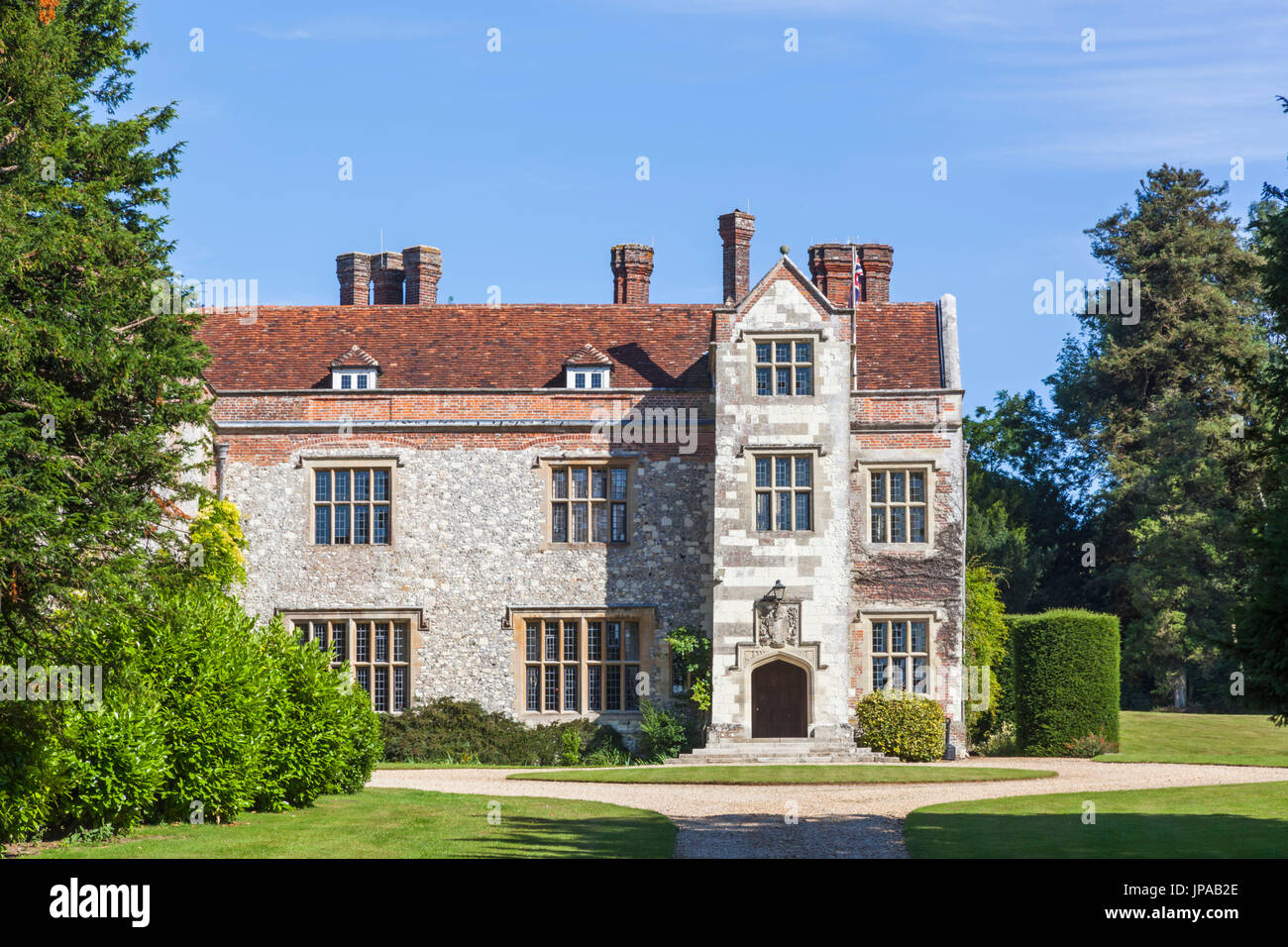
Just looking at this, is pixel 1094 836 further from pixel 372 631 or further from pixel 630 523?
pixel 372 631

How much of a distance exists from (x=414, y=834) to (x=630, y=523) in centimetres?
1302

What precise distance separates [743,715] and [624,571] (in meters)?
3.42

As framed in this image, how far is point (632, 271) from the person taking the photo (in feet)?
103

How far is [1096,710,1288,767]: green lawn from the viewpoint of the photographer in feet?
82.0

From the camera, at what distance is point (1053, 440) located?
160 feet

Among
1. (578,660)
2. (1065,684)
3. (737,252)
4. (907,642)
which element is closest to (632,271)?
(737,252)

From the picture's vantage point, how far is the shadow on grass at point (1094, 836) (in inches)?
497

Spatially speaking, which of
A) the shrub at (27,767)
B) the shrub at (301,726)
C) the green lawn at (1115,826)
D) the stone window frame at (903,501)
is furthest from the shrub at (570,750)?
the shrub at (27,767)

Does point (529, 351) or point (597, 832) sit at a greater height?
point (529, 351)

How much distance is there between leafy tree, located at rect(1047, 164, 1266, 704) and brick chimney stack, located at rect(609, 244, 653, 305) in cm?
1684

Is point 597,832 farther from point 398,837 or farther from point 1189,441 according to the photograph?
point 1189,441

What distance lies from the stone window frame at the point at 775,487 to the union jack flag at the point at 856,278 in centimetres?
411

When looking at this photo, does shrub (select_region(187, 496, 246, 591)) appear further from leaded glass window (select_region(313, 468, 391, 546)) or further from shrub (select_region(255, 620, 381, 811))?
leaded glass window (select_region(313, 468, 391, 546))
